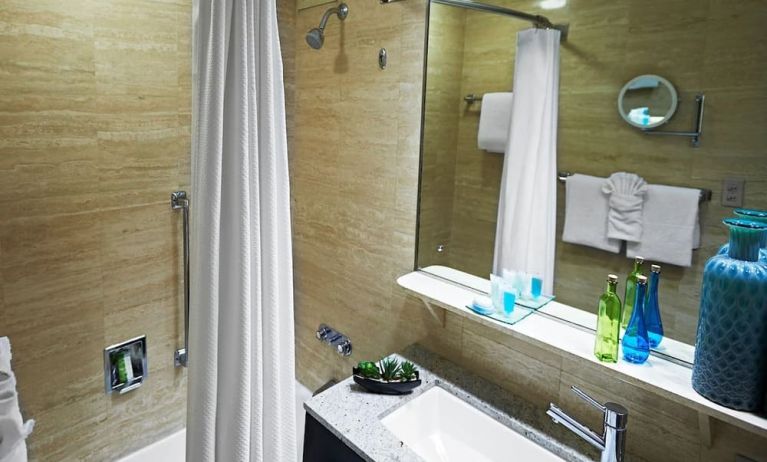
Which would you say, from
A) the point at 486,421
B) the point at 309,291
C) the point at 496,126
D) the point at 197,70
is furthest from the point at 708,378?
the point at 309,291

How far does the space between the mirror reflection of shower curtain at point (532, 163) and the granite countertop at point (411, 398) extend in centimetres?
40

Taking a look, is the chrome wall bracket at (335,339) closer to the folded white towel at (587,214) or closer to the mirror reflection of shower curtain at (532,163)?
the mirror reflection of shower curtain at (532,163)

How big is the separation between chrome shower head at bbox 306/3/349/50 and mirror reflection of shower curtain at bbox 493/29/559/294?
81 centimetres

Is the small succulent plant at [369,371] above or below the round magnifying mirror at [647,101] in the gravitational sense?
below

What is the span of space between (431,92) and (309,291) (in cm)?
116

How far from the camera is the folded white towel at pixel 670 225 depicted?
1.20 meters

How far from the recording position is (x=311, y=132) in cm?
223

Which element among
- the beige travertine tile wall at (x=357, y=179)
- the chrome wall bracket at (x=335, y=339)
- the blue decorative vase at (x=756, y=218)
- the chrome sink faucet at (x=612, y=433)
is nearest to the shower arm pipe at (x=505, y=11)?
the beige travertine tile wall at (x=357, y=179)

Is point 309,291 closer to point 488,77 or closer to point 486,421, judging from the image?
point 486,421

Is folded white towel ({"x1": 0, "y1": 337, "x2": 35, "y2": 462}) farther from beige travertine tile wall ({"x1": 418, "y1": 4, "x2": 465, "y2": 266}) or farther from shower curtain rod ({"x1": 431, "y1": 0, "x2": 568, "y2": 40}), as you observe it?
shower curtain rod ({"x1": 431, "y1": 0, "x2": 568, "y2": 40})

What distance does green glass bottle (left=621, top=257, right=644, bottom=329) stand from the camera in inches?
49.2

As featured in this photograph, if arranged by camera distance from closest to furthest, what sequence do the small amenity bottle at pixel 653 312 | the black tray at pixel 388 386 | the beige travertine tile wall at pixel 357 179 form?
the small amenity bottle at pixel 653 312 < the black tray at pixel 388 386 < the beige travertine tile wall at pixel 357 179

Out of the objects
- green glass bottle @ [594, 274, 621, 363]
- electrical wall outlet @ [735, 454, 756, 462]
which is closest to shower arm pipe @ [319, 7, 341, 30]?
green glass bottle @ [594, 274, 621, 363]

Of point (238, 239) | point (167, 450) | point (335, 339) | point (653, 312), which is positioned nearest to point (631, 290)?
point (653, 312)
